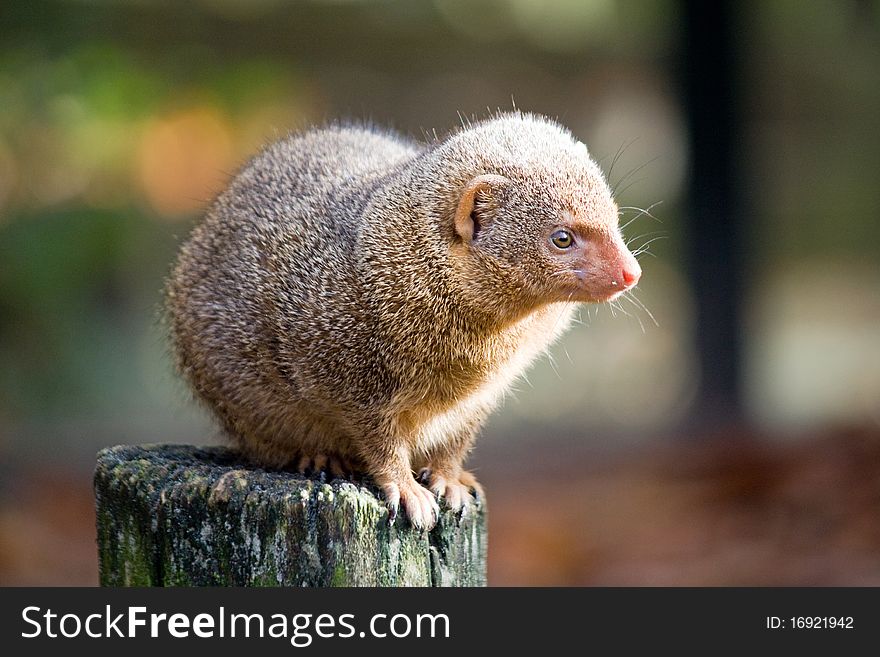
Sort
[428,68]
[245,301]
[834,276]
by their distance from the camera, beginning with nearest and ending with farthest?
[245,301] < [428,68] < [834,276]

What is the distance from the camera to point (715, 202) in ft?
43.7

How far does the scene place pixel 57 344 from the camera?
12680 mm

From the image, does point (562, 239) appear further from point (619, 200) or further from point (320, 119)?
point (320, 119)

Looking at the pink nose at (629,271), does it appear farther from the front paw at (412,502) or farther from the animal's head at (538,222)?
the front paw at (412,502)

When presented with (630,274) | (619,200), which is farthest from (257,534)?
(619,200)

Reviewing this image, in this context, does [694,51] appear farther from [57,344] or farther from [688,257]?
[57,344]

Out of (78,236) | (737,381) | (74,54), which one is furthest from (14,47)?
(737,381)

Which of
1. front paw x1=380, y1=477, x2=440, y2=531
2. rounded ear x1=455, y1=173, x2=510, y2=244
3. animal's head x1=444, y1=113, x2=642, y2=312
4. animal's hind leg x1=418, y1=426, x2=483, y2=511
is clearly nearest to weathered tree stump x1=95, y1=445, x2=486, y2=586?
front paw x1=380, y1=477, x2=440, y2=531

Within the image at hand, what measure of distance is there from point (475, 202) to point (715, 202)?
29.0ft

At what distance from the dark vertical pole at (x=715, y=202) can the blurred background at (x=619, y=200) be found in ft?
0.09

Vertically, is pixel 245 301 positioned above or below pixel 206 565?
above

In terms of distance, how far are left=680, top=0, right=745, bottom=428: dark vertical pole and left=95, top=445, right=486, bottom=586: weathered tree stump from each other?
886cm

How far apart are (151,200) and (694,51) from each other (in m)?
6.60

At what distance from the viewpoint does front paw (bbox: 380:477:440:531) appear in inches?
187
